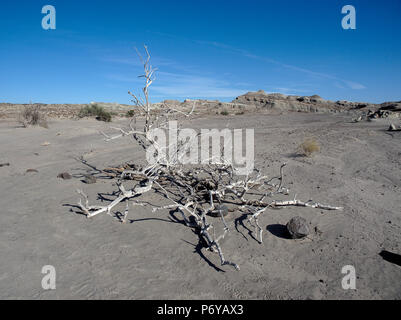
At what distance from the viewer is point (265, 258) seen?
2.46m

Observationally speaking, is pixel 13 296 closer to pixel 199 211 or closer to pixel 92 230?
pixel 92 230

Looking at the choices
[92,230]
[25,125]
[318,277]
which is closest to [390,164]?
[318,277]

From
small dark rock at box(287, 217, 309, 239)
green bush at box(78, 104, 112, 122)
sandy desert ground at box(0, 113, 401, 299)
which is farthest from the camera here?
green bush at box(78, 104, 112, 122)

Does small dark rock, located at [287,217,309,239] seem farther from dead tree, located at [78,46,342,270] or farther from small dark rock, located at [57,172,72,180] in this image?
small dark rock, located at [57,172,72,180]

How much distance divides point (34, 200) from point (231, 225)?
2945 mm

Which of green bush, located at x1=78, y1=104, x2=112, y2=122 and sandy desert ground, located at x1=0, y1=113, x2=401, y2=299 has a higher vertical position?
green bush, located at x1=78, y1=104, x2=112, y2=122

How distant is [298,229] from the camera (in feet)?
8.76

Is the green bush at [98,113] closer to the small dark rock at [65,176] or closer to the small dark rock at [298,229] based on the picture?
the small dark rock at [65,176]

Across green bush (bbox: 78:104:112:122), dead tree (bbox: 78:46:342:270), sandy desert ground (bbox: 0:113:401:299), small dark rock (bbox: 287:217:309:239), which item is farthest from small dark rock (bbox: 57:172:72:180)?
green bush (bbox: 78:104:112:122)

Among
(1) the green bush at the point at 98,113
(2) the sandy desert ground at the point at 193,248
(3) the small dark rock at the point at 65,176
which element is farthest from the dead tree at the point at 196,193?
(1) the green bush at the point at 98,113

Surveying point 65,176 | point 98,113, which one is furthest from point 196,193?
point 98,113

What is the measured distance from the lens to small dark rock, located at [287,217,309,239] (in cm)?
267

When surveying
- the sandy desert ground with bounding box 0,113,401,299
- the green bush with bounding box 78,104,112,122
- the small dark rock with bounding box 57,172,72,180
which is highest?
the green bush with bounding box 78,104,112,122

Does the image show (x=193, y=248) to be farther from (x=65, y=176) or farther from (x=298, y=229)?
(x=65, y=176)
